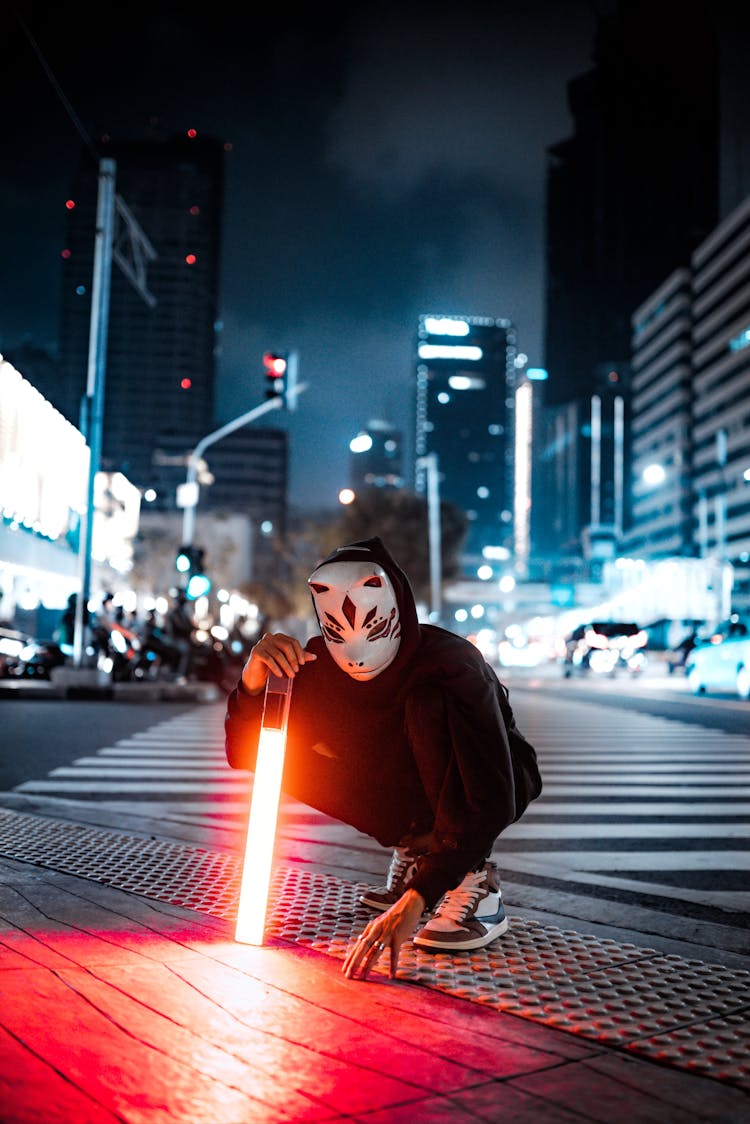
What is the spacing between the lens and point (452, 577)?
71.6 m

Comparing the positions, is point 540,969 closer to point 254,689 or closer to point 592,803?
point 254,689

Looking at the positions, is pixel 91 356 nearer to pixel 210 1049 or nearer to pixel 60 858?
pixel 60 858

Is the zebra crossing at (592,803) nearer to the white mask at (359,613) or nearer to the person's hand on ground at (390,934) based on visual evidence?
the person's hand on ground at (390,934)

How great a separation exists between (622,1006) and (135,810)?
4.40 m

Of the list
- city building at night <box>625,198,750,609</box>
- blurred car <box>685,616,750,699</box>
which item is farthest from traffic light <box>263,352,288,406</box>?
city building at night <box>625,198,750,609</box>

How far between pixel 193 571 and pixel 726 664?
464 inches

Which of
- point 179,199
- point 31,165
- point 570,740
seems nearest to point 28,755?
point 570,740

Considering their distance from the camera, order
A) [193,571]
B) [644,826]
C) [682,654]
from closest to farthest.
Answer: [644,826] → [193,571] → [682,654]

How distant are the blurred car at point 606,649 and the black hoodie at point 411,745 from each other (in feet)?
115

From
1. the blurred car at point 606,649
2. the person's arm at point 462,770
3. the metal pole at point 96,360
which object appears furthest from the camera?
the blurred car at point 606,649

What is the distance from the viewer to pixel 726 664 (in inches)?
902

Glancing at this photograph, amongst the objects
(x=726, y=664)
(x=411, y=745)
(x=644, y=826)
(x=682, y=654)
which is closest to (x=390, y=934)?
(x=411, y=745)

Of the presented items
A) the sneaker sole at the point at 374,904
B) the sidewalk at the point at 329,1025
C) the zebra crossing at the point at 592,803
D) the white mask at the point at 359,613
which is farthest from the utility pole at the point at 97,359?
the white mask at the point at 359,613

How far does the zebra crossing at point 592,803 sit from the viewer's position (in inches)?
199
